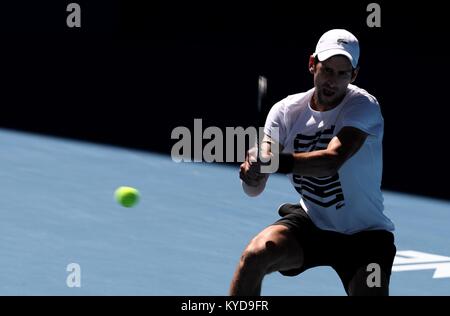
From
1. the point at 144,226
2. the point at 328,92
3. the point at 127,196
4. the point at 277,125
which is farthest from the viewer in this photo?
the point at 144,226

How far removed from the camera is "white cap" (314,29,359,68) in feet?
22.9

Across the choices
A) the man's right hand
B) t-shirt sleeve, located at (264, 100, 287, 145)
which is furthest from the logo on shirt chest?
the man's right hand

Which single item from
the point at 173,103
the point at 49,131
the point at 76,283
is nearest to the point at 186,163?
the point at 49,131

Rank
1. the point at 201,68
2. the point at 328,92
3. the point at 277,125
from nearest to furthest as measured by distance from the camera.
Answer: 1. the point at 328,92
2. the point at 277,125
3. the point at 201,68

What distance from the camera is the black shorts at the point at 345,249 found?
23.2ft

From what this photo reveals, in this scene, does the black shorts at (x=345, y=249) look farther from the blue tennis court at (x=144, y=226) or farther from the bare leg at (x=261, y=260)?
the blue tennis court at (x=144, y=226)

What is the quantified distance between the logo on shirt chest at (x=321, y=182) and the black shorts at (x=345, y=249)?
165 mm

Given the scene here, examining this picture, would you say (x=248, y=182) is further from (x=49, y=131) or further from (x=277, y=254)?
(x=49, y=131)

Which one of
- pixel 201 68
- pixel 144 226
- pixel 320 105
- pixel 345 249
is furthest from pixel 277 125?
pixel 201 68

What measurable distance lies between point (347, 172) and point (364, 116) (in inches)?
12.4

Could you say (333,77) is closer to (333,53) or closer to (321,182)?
(333,53)

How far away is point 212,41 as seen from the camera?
20.6 metres

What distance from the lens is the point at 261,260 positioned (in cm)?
695
